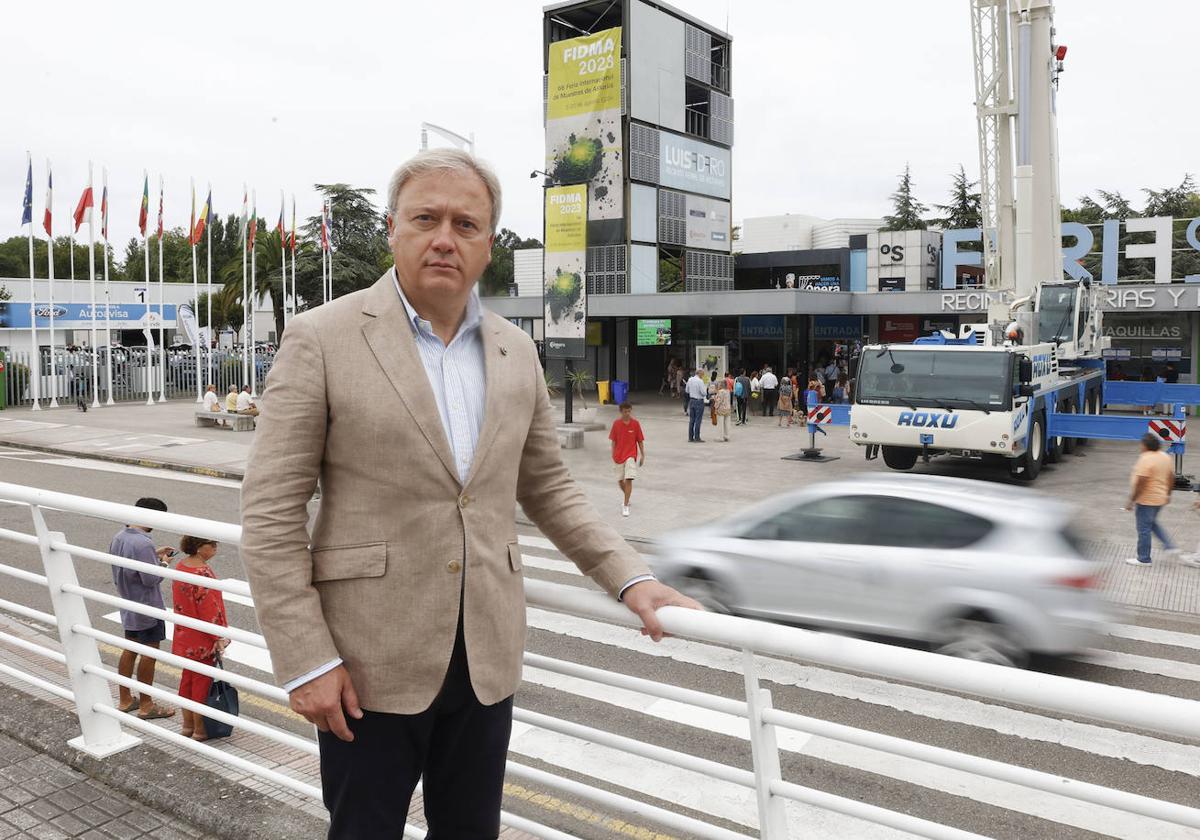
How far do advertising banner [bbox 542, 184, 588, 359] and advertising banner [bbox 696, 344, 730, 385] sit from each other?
9500 millimetres

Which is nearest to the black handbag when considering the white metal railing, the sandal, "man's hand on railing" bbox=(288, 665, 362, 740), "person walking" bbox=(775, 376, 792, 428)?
the sandal

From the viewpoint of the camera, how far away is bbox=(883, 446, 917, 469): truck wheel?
18844 mm

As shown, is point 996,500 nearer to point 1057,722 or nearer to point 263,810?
point 1057,722

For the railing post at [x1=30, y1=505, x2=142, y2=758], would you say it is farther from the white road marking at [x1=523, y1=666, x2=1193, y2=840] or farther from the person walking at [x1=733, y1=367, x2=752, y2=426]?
the person walking at [x1=733, y1=367, x2=752, y2=426]

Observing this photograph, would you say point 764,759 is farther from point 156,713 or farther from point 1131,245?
point 1131,245

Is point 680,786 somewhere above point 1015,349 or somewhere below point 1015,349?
below

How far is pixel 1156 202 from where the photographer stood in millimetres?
66000

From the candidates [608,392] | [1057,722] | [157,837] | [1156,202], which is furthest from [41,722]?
[1156,202]

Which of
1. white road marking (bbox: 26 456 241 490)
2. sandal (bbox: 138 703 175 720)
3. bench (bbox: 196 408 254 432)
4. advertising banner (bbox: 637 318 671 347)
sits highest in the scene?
advertising banner (bbox: 637 318 671 347)

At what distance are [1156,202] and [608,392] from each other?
48.0m

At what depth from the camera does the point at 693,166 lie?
151 ft

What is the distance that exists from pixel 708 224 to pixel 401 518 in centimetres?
4640

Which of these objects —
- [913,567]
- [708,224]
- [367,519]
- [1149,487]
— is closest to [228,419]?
[1149,487]

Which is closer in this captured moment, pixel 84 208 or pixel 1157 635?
pixel 1157 635
